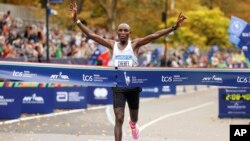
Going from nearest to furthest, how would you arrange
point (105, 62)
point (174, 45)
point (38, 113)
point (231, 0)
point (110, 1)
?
point (38, 113)
point (105, 62)
point (110, 1)
point (174, 45)
point (231, 0)

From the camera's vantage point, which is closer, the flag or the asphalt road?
the asphalt road

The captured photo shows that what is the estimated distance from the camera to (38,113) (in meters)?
19.2

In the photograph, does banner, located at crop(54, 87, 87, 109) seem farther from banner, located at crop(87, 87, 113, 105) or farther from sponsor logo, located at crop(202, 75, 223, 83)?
sponsor logo, located at crop(202, 75, 223, 83)

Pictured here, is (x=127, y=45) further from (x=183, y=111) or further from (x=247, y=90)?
(x=183, y=111)

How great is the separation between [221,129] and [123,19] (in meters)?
34.5

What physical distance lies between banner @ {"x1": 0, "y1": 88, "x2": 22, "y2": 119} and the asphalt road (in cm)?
31

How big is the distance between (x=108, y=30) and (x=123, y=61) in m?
36.0

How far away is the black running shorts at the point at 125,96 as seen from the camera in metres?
10.9

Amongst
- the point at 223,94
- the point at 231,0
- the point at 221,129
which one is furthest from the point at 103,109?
the point at 231,0

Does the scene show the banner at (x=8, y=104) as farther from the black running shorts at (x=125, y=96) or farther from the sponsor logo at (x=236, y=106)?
the black running shorts at (x=125, y=96)

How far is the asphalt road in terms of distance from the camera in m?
13.9

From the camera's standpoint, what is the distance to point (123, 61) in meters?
11.2

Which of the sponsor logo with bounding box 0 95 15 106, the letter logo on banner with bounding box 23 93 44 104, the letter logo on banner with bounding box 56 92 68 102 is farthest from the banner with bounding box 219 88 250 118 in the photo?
the sponsor logo with bounding box 0 95 15 106

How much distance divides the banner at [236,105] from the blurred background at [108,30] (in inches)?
129
